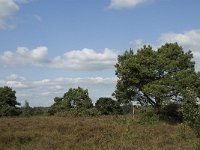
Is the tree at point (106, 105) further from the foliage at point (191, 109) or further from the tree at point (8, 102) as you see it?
the foliage at point (191, 109)

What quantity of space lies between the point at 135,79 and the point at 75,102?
73.0ft

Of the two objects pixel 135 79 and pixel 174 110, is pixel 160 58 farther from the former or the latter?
pixel 174 110

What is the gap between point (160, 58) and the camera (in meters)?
42.6

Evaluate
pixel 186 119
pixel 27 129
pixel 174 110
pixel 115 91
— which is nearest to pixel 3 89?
pixel 115 91

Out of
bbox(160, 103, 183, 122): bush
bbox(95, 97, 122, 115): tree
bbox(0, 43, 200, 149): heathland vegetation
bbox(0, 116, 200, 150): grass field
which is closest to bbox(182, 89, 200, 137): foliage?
bbox(0, 43, 200, 149): heathland vegetation

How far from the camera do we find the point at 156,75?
42.9 metres

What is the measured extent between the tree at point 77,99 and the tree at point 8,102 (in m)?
10.3

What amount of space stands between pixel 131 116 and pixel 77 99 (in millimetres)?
19123

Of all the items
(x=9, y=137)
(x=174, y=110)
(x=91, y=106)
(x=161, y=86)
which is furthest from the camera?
(x=91, y=106)

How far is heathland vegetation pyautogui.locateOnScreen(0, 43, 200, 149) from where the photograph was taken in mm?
22344

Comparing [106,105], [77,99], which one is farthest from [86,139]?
[106,105]

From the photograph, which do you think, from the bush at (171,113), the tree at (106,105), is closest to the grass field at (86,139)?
the bush at (171,113)

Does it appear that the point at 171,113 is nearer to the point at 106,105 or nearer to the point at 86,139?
the point at 86,139

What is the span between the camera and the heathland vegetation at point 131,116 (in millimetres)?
22344
